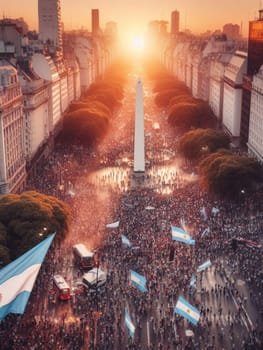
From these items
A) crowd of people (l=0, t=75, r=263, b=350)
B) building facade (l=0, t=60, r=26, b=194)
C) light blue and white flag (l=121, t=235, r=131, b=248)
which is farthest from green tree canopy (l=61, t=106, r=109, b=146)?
light blue and white flag (l=121, t=235, r=131, b=248)

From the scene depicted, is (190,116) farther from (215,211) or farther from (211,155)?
(215,211)

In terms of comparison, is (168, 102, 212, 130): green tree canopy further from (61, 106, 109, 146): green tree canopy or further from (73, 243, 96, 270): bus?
(73, 243, 96, 270): bus

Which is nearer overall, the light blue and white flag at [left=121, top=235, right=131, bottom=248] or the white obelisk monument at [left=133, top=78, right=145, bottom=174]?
the light blue and white flag at [left=121, top=235, right=131, bottom=248]

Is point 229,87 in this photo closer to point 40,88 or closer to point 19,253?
point 40,88

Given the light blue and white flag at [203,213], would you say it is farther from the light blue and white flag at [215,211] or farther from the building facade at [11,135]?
the building facade at [11,135]

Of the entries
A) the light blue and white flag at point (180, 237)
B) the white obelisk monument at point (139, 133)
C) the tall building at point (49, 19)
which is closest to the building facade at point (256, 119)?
the white obelisk monument at point (139, 133)

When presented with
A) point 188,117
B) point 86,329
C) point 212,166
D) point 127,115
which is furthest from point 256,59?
point 86,329
